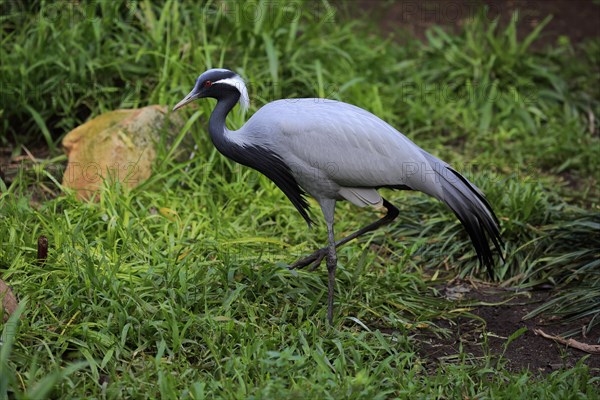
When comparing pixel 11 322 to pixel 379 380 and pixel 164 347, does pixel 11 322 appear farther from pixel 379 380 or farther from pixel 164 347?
pixel 379 380

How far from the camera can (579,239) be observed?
5.37 m

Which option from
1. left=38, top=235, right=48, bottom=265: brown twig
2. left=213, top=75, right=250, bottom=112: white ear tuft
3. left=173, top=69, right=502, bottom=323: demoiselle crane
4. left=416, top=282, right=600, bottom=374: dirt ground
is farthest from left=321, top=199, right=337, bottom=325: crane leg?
left=38, top=235, right=48, bottom=265: brown twig

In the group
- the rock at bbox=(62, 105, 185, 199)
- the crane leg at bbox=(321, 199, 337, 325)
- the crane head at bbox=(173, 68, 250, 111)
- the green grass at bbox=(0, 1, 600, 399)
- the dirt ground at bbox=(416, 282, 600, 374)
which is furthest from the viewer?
the rock at bbox=(62, 105, 185, 199)

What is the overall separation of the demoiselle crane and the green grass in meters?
0.50

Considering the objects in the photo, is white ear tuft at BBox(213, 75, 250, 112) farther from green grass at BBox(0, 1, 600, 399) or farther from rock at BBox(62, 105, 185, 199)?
rock at BBox(62, 105, 185, 199)

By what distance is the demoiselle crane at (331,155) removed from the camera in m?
4.68

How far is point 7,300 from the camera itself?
413 cm

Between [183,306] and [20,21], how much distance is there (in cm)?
355

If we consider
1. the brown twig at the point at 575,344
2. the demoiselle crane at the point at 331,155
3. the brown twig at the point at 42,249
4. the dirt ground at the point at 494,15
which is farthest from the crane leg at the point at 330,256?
the dirt ground at the point at 494,15

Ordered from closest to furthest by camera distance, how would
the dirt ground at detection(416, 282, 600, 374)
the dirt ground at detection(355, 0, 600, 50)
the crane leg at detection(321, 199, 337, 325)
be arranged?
the dirt ground at detection(416, 282, 600, 374) < the crane leg at detection(321, 199, 337, 325) < the dirt ground at detection(355, 0, 600, 50)

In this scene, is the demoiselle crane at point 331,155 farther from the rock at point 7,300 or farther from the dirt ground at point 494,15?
the dirt ground at point 494,15

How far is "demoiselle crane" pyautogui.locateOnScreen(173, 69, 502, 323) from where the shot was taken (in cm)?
468

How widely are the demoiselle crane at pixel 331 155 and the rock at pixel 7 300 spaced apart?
1.35 m

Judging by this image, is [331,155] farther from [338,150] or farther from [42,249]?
[42,249]
